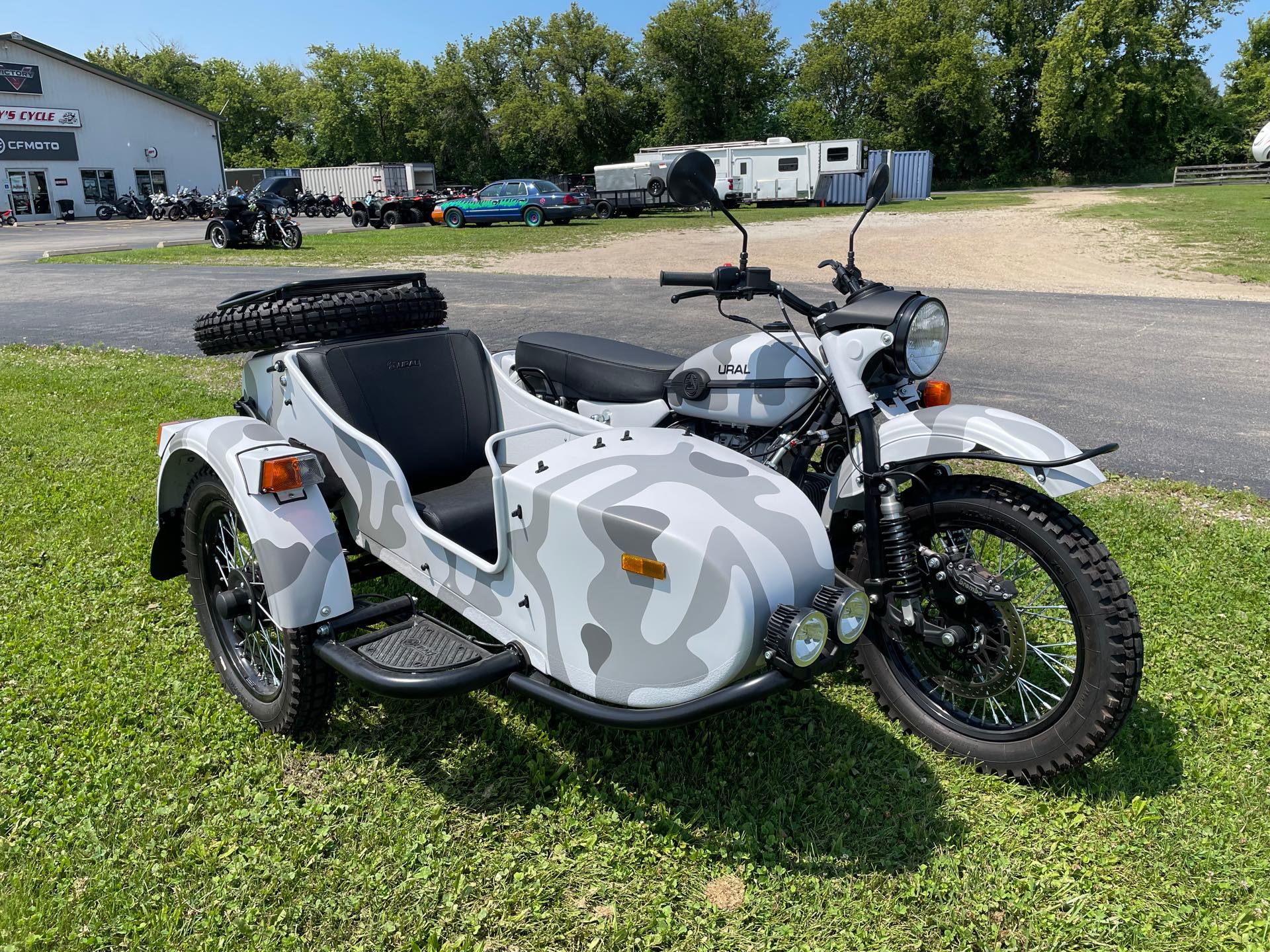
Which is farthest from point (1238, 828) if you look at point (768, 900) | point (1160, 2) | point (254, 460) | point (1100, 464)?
point (1160, 2)

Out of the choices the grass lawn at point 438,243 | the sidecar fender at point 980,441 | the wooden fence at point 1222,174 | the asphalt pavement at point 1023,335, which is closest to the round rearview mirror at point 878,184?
the sidecar fender at point 980,441

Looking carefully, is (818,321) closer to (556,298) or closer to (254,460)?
(254,460)

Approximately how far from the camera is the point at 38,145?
43.5 metres

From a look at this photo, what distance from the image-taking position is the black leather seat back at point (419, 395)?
331 cm

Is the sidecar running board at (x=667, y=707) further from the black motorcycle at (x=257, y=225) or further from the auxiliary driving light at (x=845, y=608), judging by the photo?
the black motorcycle at (x=257, y=225)

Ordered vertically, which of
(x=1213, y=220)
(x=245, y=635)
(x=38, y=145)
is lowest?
(x=245, y=635)

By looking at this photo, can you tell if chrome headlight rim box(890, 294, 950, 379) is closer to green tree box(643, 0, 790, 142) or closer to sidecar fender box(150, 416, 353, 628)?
sidecar fender box(150, 416, 353, 628)

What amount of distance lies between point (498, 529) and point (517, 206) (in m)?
28.8

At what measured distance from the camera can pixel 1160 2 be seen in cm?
5831

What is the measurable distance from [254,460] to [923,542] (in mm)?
2120

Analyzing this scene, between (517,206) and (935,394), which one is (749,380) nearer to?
(935,394)

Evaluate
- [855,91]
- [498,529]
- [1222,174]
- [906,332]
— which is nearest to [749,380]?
[906,332]

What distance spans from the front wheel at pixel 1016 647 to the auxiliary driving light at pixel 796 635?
76 centimetres

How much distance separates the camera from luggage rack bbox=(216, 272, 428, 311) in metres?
3.44
